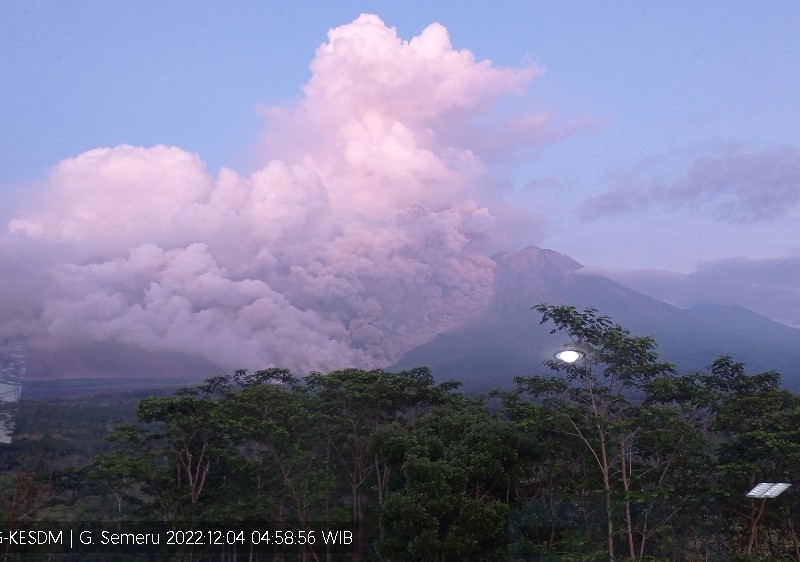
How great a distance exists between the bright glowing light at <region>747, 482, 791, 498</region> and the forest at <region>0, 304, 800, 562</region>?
0.37 metres

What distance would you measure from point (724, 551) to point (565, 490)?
151 inches

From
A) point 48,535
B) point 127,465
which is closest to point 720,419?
point 127,465

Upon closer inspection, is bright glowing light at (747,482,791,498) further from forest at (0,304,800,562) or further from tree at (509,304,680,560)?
tree at (509,304,680,560)

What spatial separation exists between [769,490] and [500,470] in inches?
189

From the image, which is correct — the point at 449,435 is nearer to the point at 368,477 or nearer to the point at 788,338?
the point at 368,477

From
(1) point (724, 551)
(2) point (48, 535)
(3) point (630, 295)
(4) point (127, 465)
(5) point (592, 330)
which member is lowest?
(1) point (724, 551)

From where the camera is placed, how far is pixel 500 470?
40.1 ft

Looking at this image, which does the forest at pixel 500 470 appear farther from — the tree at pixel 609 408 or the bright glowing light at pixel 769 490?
the bright glowing light at pixel 769 490

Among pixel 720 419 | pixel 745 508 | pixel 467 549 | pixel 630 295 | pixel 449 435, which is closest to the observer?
pixel 467 549

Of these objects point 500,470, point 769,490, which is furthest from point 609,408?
point 769,490

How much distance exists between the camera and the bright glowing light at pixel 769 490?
35.3 feet

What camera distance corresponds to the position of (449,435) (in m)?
13.7

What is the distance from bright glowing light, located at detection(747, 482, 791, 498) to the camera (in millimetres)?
10750

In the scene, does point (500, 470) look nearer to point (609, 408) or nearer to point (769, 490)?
point (609, 408)
